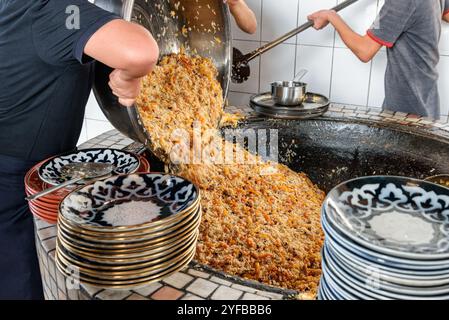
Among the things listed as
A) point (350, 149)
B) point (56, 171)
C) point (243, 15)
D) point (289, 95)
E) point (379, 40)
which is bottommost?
point (350, 149)

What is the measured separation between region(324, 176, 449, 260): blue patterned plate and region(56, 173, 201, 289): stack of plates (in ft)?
1.20

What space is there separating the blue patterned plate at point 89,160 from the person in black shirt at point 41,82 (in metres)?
0.20

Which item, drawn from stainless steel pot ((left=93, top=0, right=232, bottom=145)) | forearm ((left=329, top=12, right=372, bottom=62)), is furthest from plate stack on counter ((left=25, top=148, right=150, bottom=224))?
forearm ((left=329, top=12, right=372, bottom=62))

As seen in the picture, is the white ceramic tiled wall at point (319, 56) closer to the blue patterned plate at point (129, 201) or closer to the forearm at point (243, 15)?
the forearm at point (243, 15)

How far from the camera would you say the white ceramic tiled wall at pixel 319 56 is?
273 centimetres

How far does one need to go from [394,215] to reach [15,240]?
Result: 1374mm

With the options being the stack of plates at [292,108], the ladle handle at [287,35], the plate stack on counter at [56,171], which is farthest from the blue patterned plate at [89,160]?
the ladle handle at [287,35]

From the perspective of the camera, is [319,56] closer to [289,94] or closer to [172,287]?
[289,94]

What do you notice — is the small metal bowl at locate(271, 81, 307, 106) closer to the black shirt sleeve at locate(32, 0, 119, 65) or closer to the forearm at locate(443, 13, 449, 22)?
the forearm at locate(443, 13, 449, 22)

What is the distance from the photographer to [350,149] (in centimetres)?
226

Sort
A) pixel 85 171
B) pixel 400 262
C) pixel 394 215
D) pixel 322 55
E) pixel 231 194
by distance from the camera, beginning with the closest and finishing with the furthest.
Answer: pixel 400 262 → pixel 394 215 → pixel 85 171 → pixel 231 194 → pixel 322 55

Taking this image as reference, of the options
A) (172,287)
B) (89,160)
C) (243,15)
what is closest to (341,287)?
(172,287)

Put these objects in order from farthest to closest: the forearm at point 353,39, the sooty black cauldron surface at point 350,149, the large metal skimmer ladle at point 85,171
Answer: the forearm at point 353,39 → the sooty black cauldron surface at point 350,149 → the large metal skimmer ladle at point 85,171
